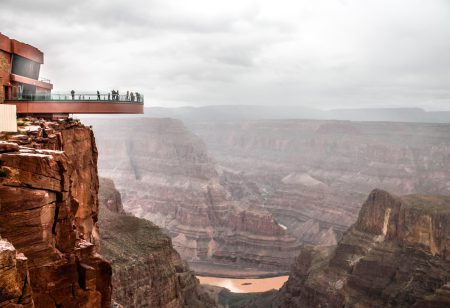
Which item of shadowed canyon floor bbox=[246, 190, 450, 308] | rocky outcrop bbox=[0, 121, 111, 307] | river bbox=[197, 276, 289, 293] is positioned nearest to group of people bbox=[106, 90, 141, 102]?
rocky outcrop bbox=[0, 121, 111, 307]

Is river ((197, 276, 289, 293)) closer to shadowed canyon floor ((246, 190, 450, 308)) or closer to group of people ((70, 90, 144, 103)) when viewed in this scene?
shadowed canyon floor ((246, 190, 450, 308))

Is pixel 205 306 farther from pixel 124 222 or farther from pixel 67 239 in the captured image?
pixel 67 239

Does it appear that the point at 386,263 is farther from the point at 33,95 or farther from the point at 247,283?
the point at 33,95

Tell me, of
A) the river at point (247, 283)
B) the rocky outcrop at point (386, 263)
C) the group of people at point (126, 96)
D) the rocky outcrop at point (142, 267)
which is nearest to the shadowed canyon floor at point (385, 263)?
the rocky outcrop at point (386, 263)

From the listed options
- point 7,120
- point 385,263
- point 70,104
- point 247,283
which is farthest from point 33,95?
point 247,283

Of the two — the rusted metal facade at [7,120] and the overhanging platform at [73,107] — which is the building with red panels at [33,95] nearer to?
the overhanging platform at [73,107]
